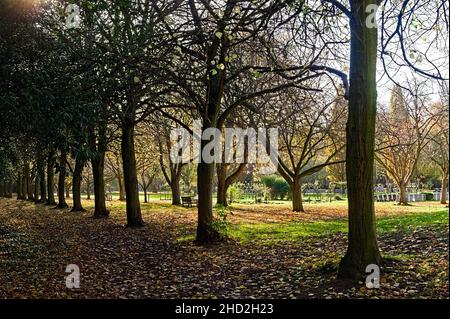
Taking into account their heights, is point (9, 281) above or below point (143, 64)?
below

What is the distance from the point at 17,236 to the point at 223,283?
9498 mm

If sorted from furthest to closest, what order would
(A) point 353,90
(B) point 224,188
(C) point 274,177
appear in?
(C) point 274,177
(B) point 224,188
(A) point 353,90

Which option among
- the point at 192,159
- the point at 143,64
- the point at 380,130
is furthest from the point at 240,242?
the point at 192,159

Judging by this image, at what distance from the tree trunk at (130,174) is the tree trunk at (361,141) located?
11501mm

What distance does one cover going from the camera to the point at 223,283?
25.0 ft

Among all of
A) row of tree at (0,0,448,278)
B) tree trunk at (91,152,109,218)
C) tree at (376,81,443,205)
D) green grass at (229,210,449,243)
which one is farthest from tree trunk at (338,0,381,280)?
tree trunk at (91,152,109,218)

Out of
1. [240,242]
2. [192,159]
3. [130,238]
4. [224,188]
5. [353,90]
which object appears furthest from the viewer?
[192,159]

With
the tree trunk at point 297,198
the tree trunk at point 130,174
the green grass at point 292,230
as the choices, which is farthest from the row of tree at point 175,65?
the tree trunk at point 297,198

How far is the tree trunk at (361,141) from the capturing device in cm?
656

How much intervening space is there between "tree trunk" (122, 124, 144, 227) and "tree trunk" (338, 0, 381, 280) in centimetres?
1150

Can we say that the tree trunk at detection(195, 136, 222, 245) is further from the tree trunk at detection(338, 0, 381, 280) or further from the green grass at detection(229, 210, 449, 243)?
the tree trunk at detection(338, 0, 381, 280)

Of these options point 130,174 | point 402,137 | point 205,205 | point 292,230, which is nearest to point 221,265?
point 205,205

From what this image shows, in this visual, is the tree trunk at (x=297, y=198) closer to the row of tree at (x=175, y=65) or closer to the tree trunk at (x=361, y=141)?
the row of tree at (x=175, y=65)

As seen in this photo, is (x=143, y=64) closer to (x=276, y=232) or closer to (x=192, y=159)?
(x=276, y=232)
